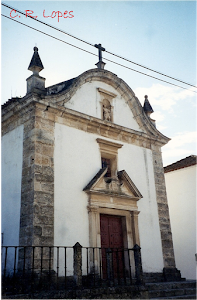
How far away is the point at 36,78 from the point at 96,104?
238cm

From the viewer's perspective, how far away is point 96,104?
1118 cm

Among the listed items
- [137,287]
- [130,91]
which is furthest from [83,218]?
[130,91]

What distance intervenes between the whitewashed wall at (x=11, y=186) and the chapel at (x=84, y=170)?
0.09 ft

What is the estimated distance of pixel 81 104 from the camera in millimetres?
10648

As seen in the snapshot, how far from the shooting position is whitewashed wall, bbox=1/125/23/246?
8648mm

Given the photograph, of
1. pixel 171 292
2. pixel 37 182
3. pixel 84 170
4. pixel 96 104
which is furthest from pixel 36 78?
pixel 171 292

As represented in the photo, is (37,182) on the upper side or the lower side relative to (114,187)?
lower

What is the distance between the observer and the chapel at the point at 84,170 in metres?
8.65

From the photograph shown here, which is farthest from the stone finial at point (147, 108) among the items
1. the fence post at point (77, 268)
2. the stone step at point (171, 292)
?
the fence post at point (77, 268)

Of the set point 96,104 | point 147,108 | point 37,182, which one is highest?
point 147,108

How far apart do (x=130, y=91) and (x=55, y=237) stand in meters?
6.27

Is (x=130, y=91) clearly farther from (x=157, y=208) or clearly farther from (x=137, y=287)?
(x=137, y=287)

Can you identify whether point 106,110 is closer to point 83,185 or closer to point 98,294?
point 83,185

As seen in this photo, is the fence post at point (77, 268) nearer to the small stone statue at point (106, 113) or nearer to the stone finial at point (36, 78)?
the stone finial at point (36, 78)
